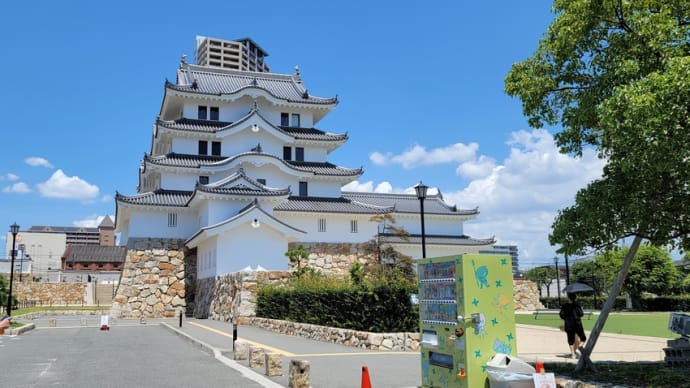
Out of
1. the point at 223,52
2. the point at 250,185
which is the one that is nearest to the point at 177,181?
the point at 250,185

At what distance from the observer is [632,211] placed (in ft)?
33.5

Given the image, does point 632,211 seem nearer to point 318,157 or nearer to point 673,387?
point 673,387

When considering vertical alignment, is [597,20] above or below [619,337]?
above

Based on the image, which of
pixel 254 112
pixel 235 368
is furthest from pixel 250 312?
pixel 254 112

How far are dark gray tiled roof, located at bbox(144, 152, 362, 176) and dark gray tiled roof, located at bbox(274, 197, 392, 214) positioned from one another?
215 cm

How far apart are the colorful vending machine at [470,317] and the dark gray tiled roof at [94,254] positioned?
90294mm

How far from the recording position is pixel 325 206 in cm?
4459

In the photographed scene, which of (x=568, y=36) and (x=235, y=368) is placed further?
(x=235, y=368)

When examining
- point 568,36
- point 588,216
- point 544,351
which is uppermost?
point 568,36

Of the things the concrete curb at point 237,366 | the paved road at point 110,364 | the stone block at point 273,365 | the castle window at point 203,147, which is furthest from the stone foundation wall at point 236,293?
the stone block at point 273,365

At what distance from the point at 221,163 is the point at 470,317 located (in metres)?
35.2

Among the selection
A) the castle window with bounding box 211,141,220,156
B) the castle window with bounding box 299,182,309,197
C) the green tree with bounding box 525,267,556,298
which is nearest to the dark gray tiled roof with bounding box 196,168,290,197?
the castle window with bounding box 211,141,220,156

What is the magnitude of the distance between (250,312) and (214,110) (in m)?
22.2

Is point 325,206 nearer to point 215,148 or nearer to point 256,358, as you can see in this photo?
point 215,148
